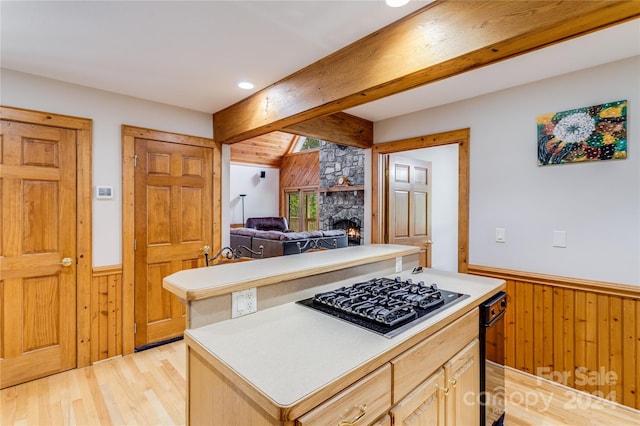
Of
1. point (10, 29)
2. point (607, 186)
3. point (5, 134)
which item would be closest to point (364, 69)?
point (607, 186)

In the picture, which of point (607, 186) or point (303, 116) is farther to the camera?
point (303, 116)

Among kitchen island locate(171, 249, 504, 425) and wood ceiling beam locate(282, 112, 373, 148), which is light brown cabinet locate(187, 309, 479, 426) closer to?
kitchen island locate(171, 249, 504, 425)

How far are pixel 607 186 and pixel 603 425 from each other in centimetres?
165

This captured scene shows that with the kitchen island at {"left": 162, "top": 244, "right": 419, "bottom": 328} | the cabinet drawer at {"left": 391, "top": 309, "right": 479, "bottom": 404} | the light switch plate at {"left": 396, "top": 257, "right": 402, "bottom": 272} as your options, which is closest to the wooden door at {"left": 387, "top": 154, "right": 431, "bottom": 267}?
the light switch plate at {"left": 396, "top": 257, "right": 402, "bottom": 272}

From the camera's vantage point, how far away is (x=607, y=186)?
2.30 metres

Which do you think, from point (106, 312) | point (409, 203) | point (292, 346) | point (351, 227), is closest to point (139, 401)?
point (106, 312)

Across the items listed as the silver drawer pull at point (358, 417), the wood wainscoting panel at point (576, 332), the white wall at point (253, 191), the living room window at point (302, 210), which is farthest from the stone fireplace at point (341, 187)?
the silver drawer pull at point (358, 417)

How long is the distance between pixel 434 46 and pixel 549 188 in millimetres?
1754

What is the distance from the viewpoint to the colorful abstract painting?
2.24m

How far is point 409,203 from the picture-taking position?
429 cm

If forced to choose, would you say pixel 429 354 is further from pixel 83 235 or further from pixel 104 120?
pixel 104 120

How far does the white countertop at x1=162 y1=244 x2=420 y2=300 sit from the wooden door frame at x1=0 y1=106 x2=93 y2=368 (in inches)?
71.2

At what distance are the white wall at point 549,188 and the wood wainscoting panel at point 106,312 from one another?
11.4 ft

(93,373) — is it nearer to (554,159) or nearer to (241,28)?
(241,28)
